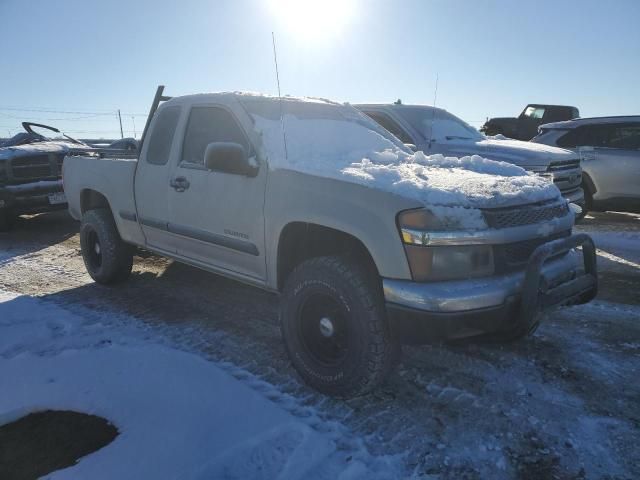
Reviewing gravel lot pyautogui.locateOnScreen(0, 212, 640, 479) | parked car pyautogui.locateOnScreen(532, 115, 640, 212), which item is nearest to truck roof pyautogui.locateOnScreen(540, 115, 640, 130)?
parked car pyautogui.locateOnScreen(532, 115, 640, 212)

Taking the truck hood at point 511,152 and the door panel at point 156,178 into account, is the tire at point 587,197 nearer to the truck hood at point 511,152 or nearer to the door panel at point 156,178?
the truck hood at point 511,152

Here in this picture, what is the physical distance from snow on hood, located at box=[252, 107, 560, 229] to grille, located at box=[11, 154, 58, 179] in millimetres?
6280

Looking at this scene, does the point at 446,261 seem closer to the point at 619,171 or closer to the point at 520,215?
the point at 520,215

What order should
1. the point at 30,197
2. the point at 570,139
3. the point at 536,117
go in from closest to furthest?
the point at 30,197 → the point at 570,139 → the point at 536,117

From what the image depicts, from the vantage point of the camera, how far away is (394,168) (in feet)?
10.0

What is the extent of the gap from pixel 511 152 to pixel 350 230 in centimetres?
456

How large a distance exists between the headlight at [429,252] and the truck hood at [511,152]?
164 inches

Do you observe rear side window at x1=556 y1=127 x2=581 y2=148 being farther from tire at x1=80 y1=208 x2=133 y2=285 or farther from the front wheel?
the front wheel

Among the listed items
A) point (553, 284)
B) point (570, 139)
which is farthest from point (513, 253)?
point (570, 139)

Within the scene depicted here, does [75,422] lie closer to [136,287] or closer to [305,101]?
[136,287]

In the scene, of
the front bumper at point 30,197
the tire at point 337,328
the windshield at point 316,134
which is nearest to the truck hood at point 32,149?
the front bumper at point 30,197

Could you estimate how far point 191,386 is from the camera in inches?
112

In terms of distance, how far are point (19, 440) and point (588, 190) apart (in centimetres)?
Answer: 869

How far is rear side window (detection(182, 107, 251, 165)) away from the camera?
11.8 ft
